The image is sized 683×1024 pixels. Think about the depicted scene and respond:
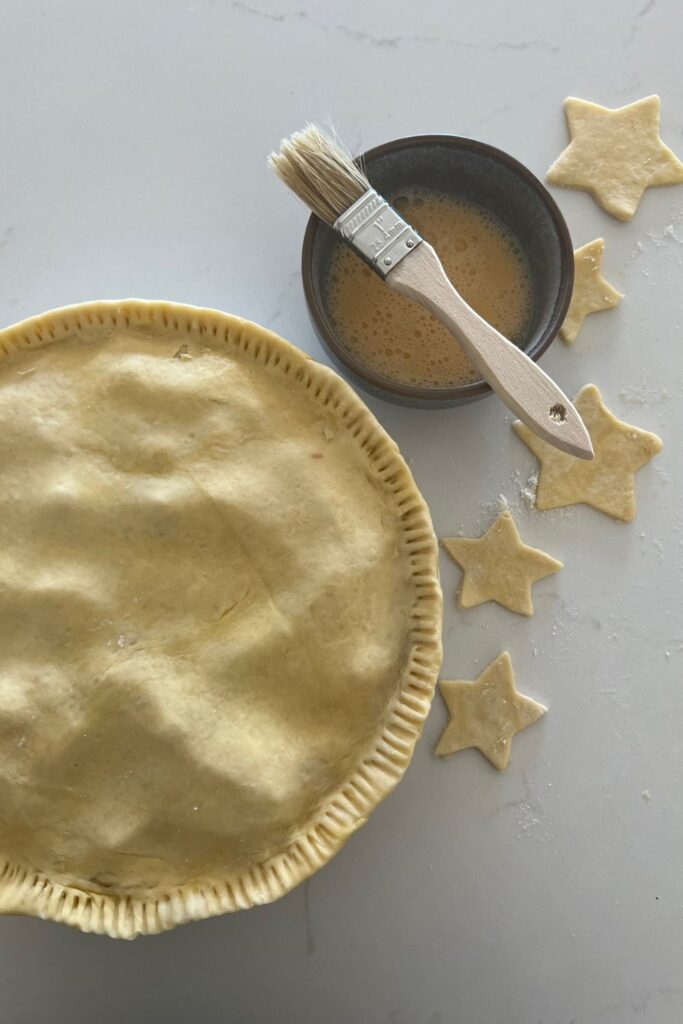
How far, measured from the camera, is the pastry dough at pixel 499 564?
1210mm

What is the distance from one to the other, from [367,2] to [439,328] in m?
0.52

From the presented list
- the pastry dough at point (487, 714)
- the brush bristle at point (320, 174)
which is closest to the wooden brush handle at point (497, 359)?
the brush bristle at point (320, 174)

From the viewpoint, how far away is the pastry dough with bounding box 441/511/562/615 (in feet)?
3.97

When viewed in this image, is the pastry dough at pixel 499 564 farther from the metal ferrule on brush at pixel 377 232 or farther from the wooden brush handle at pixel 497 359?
the metal ferrule on brush at pixel 377 232

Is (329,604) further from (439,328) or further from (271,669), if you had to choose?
(439,328)

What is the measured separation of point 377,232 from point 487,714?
0.66 m

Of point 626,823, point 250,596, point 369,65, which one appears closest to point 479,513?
point 250,596

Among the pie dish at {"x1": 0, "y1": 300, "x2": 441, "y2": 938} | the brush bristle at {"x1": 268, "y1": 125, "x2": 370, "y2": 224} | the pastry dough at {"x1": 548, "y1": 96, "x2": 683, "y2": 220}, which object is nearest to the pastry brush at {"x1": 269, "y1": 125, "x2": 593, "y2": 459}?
the brush bristle at {"x1": 268, "y1": 125, "x2": 370, "y2": 224}

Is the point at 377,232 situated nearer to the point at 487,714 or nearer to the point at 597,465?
the point at 597,465

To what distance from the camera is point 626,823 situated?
1226 millimetres

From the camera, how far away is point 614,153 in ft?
4.10

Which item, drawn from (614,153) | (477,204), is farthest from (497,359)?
→ (614,153)

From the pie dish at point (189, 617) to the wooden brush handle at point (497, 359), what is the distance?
0.15 meters

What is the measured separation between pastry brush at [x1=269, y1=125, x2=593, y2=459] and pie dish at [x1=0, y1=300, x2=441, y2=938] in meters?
0.15
